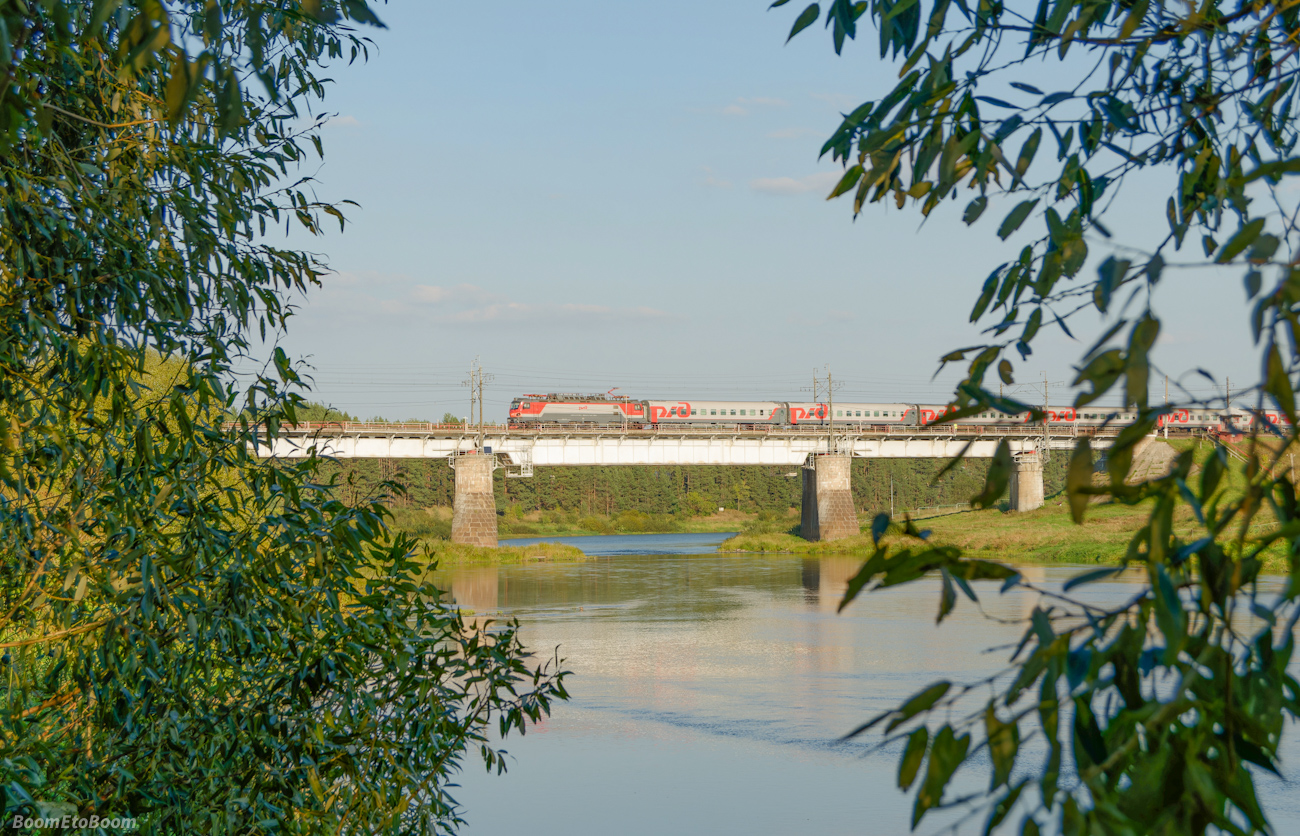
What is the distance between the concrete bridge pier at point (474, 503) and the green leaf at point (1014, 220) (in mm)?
47442

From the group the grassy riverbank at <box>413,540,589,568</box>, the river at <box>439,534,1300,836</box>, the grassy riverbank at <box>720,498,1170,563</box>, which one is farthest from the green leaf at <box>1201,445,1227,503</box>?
the grassy riverbank at <box>413,540,589,568</box>

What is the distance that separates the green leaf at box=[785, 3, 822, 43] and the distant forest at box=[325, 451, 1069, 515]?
3515 inches

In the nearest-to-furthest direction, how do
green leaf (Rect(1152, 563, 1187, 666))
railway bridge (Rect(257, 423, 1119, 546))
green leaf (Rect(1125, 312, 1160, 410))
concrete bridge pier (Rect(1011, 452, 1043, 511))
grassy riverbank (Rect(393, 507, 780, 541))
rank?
green leaf (Rect(1152, 563, 1187, 666))
green leaf (Rect(1125, 312, 1160, 410))
railway bridge (Rect(257, 423, 1119, 546))
concrete bridge pier (Rect(1011, 452, 1043, 511))
grassy riverbank (Rect(393, 507, 780, 541))

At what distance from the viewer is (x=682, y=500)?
104312 millimetres

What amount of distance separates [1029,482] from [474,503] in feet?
99.3

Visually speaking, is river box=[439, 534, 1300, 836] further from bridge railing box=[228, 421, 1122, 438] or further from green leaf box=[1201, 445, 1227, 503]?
bridge railing box=[228, 421, 1122, 438]

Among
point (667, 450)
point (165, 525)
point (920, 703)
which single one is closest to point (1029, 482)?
point (667, 450)

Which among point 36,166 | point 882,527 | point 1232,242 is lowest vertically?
point 882,527

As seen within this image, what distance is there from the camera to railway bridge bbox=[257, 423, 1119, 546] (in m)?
49.7

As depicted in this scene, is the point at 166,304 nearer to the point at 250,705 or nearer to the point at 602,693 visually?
the point at 250,705

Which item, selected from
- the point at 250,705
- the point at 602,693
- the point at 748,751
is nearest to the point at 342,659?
the point at 250,705

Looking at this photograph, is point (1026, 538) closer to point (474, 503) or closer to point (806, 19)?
point (474, 503)

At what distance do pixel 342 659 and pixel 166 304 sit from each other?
1871 millimetres

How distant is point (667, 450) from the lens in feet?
180
